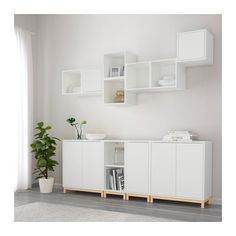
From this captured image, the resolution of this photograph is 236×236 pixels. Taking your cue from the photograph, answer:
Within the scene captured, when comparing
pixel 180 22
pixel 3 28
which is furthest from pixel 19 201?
pixel 3 28

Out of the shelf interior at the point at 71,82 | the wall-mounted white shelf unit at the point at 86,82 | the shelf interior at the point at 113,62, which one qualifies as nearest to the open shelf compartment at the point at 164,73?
the shelf interior at the point at 113,62

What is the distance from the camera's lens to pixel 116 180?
453 centimetres

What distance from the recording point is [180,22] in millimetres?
4453

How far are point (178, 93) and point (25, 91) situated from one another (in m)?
2.58

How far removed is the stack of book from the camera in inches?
177

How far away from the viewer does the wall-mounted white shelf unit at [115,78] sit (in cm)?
458

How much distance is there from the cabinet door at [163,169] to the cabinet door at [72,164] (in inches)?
47.4

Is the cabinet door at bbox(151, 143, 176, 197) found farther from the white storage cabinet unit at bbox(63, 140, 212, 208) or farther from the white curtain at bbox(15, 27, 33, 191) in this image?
the white curtain at bbox(15, 27, 33, 191)

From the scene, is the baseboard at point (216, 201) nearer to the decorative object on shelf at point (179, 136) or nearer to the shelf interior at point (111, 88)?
the decorative object on shelf at point (179, 136)

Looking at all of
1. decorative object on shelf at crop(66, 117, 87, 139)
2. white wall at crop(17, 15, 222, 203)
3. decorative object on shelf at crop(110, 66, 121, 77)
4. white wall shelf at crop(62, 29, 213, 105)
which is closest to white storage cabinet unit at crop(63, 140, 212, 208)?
decorative object on shelf at crop(66, 117, 87, 139)

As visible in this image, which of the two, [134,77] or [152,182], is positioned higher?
[134,77]

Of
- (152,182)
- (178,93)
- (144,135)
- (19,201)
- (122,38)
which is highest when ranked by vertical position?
(122,38)

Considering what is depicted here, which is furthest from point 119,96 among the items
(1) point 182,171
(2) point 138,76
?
(1) point 182,171

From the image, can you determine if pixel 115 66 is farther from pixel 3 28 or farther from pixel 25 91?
pixel 3 28
